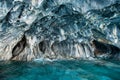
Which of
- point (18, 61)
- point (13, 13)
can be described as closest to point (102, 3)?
point (13, 13)

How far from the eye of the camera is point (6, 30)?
9734mm

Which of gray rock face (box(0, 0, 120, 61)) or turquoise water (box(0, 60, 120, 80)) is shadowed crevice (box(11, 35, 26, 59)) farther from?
turquoise water (box(0, 60, 120, 80))

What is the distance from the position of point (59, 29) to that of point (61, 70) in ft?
5.31

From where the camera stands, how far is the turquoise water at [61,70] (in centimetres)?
862

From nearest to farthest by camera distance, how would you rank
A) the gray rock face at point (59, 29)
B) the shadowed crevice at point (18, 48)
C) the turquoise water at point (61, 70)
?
the turquoise water at point (61, 70) < the gray rock face at point (59, 29) < the shadowed crevice at point (18, 48)

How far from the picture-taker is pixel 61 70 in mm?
9352

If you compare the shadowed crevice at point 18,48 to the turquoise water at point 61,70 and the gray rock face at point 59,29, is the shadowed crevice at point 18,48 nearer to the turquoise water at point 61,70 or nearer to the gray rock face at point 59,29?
the gray rock face at point 59,29

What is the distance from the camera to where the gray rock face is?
9.51 metres

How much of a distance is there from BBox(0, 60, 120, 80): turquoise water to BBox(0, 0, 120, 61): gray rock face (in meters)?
0.61

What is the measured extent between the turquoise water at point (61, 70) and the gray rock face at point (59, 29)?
0.61 meters

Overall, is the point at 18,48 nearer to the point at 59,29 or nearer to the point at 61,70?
the point at 59,29

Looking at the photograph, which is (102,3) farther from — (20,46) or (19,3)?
(20,46)

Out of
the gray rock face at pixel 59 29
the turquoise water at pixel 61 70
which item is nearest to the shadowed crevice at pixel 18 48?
the gray rock face at pixel 59 29

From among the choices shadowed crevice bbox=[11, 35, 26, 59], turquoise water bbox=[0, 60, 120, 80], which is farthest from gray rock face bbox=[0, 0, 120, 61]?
turquoise water bbox=[0, 60, 120, 80]
